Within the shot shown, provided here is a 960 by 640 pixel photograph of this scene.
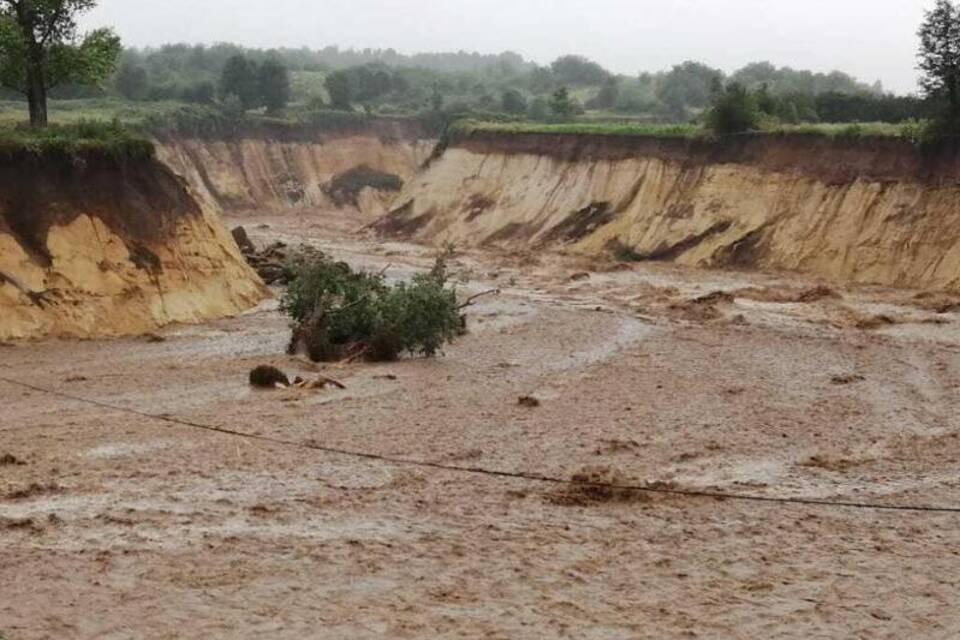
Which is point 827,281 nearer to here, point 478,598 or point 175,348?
point 175,348

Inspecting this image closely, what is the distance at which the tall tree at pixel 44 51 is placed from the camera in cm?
2955

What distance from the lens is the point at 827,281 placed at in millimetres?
34969

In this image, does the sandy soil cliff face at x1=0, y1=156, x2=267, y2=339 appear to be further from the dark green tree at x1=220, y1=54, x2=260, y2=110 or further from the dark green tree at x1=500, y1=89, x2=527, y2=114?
the dark green tree at x1=500, y1=89, x2=527, y2=114

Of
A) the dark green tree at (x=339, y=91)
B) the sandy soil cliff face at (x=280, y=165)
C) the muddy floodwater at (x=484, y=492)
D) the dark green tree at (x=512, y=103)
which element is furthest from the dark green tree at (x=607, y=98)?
the muddy floodwater at (x=484, y=492)

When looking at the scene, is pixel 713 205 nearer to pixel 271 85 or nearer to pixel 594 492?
pixel 594 492

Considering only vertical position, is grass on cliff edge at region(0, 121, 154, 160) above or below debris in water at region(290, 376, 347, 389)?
above

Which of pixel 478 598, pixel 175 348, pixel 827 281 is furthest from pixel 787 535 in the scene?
pixel 827 281

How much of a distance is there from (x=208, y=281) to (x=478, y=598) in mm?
19888

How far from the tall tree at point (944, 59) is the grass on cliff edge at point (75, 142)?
74.6 ft

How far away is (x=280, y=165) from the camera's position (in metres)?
69.8

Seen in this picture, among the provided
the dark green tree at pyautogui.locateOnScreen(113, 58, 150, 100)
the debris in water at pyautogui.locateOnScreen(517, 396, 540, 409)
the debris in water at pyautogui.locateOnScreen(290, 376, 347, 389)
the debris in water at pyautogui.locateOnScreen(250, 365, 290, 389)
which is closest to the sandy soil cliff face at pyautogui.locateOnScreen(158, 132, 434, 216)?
the dark green tree at pyautogui.locateOnScreen(113, 58, 150, 100)

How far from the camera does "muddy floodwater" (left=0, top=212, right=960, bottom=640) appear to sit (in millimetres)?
10062

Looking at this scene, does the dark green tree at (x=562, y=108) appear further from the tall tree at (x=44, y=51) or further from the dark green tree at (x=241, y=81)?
the tall tree at (x=44, y=51)

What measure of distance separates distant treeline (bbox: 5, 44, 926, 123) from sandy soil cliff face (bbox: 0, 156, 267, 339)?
24.7 m
